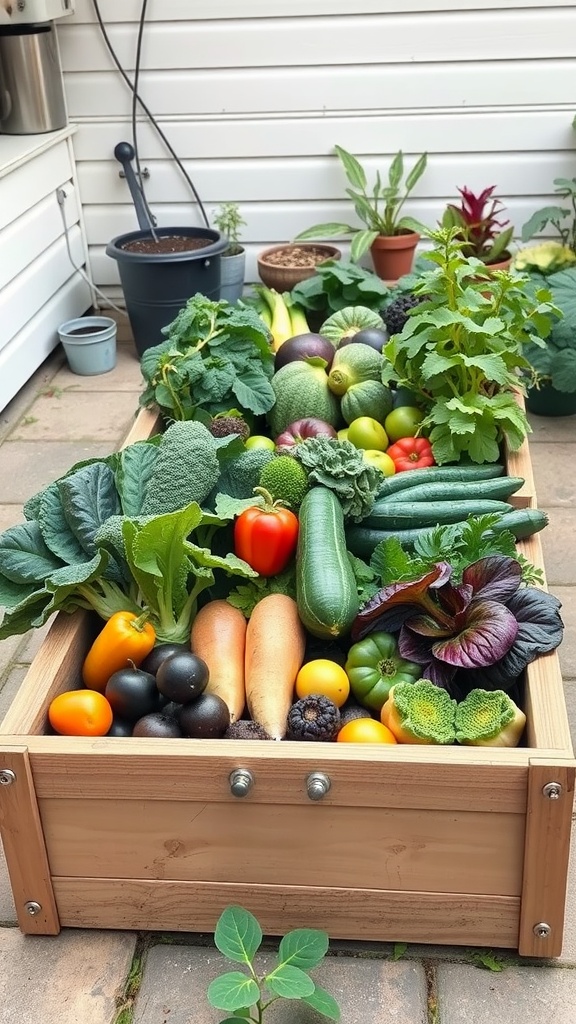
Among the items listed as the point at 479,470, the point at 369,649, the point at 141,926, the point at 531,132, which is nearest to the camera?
the point at 141,926

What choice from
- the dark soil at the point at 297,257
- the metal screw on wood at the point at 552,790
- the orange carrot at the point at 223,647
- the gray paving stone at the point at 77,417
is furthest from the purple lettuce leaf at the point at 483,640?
the dark soil at the point at 297,257

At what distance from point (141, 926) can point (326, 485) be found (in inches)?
40.5

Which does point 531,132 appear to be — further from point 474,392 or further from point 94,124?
point 474,392

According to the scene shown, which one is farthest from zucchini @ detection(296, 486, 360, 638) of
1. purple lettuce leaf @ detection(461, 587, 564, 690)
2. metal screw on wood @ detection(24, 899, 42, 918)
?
metal screw on wood @ detection(24, 899, 42, 918)

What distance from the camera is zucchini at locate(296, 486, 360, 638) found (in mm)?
2119

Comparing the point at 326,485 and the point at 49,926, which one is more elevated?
the point at 326,485

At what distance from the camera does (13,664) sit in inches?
112

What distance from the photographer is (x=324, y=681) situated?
206 centimetres

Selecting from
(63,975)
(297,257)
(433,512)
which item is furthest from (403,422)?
(297,257)

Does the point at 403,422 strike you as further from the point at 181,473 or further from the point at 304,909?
the point at 304,909

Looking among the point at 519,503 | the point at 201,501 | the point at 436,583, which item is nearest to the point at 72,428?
the point at 201,501

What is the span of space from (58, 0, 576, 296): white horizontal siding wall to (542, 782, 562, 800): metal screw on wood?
3.83 meters

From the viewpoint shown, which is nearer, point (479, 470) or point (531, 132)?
point (479, 470)

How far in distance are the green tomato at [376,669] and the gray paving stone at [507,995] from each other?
1.68 feet
